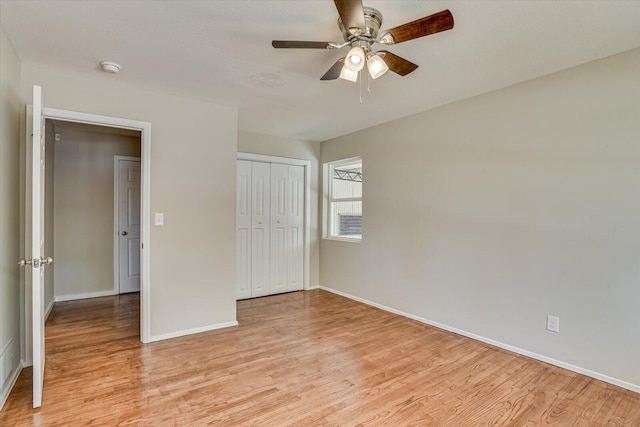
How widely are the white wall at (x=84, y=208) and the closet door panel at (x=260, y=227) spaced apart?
207cm

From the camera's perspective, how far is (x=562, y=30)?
204cm

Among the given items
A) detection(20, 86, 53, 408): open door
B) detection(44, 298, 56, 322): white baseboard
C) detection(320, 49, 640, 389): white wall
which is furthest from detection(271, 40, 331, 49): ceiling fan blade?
detection(44, 298, 56, 322): white baseboard

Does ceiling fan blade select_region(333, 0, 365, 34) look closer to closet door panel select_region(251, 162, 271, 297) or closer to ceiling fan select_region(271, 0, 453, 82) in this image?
ceiling fan select_region(271, 0, 453, 82)

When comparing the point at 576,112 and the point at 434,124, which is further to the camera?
the point at 434,124

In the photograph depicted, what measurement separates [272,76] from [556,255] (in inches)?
109

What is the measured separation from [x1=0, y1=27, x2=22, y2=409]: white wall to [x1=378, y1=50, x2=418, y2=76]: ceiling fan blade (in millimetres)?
2381

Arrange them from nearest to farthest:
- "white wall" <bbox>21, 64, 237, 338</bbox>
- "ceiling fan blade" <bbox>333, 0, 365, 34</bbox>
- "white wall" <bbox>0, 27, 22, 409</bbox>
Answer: "ceiling fan blade" <bbox>333, 0, 365, 34</bbox> → "white wall" <bbox>0, 27, 22, 409</bbox> → "white wall" <bbox>21, 64, 237, 338</bbox>

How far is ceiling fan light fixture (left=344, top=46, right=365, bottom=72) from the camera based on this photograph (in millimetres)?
1803

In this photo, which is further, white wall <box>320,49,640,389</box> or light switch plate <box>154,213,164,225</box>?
light switch plate <box>154,213,164,225</box>

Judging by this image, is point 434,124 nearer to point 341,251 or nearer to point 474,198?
point 474,198

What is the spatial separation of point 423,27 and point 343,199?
137 inches

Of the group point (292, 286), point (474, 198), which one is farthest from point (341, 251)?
point (474, 198)

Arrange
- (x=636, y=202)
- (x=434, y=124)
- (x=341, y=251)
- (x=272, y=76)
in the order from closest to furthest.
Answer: (x=636, y=202), (x=272, y=76), (x=434, y=124), (x=341, y=251)

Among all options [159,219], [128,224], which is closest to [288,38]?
[159,219]
